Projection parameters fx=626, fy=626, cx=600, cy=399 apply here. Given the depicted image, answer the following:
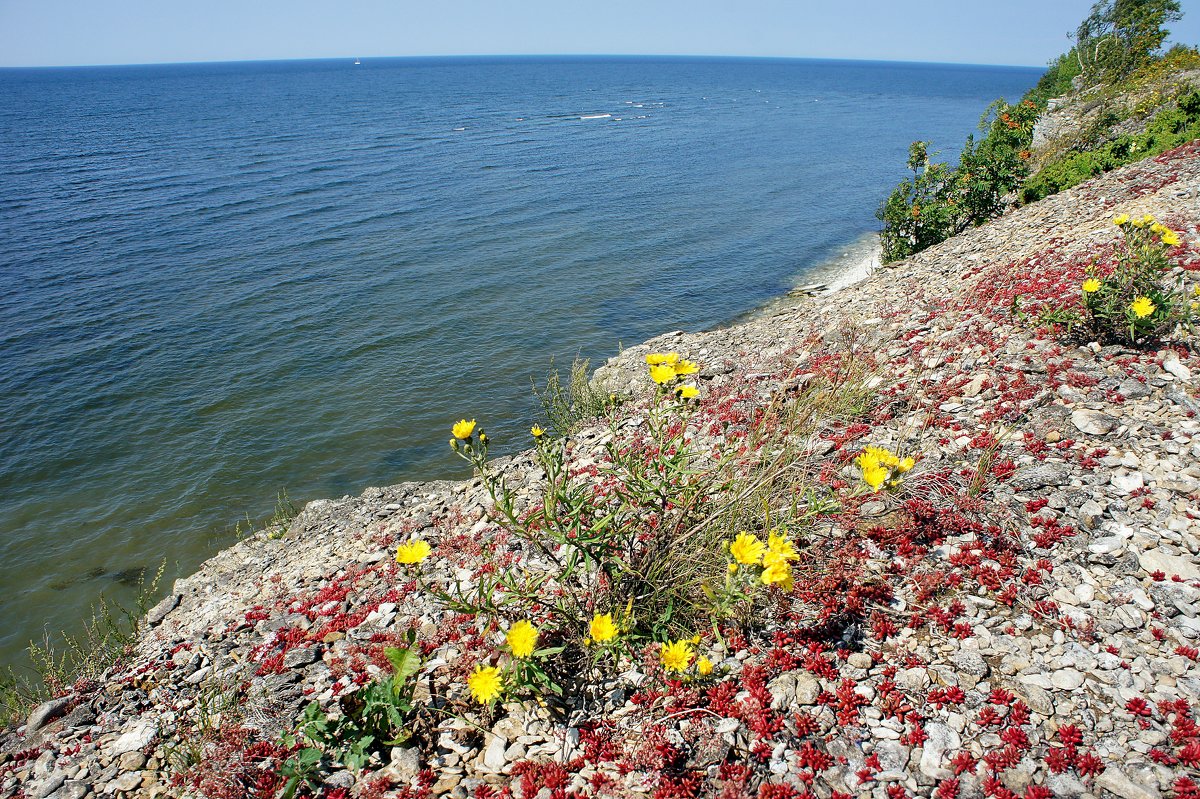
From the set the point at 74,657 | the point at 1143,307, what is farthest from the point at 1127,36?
the point at 74,657

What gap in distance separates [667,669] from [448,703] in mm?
1639

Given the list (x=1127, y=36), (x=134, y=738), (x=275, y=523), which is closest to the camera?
(x=134, y=738)

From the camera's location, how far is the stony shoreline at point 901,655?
365 centimetres

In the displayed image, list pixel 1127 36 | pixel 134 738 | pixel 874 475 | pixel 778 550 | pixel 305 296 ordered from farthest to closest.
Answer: pixel 1127 36 → pixel 305 296 → pixel 134 738 → pixel 874 475 → pixel 778 550

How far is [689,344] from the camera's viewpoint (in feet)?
52.0

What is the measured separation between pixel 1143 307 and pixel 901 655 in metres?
4.94

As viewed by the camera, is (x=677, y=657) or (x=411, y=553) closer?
(x=677, y=657)

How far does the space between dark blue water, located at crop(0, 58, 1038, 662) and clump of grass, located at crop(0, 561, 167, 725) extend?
26.8 inches

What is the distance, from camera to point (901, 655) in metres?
4.29

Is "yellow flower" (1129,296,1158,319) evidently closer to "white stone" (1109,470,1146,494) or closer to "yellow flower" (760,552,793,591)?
"white stone" (1109,470,1146,494)

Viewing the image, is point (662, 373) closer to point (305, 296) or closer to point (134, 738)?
point (134, 738)

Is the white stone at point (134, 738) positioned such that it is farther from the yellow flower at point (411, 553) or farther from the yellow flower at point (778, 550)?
the yellow flower at point (778, 550)

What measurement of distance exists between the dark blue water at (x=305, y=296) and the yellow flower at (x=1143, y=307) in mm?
10952

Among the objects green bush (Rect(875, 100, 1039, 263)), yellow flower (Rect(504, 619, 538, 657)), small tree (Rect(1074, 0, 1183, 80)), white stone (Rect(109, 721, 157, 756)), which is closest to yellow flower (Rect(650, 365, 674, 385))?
yellow flower (Rect(504, 619, 538, 657))
